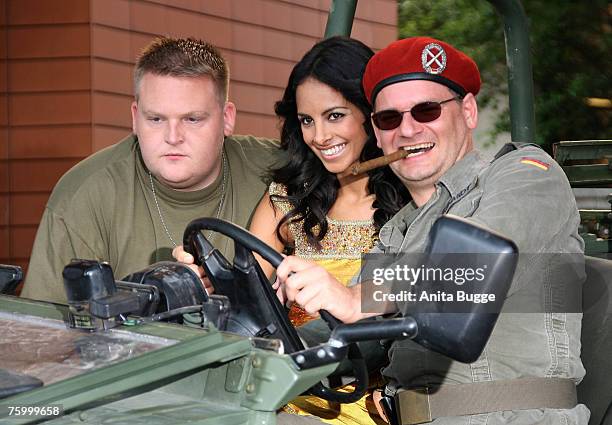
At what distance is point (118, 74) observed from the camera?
6.88 m

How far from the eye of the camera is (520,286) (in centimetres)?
236

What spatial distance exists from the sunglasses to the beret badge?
0.28 feet

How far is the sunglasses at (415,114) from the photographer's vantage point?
274 cm

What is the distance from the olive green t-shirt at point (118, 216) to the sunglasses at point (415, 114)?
980mm

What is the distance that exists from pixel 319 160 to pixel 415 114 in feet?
2.70

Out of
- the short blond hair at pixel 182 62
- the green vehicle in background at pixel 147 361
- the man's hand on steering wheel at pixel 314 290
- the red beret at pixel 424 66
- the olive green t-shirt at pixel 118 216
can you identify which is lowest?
the green vehicle in background at pixel 147 361

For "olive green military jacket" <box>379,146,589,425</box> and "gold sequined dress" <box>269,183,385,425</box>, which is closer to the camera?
"olive green military jacket" <box>379,146,589,425</box>

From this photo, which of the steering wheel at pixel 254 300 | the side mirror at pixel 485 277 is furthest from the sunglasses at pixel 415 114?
the side mirror at pixel 485 277

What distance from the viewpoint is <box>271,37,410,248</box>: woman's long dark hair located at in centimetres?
338

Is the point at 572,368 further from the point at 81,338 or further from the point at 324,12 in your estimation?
the point at 324,12

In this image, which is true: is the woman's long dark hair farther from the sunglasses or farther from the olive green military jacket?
the olive green military jacket

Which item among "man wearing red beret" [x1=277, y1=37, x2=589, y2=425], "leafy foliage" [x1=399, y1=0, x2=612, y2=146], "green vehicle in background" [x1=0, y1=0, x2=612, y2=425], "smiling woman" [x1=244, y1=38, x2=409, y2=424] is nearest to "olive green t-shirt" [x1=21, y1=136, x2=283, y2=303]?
"smiling woman" [x1=244, y1=38, x2=409, y2=424]

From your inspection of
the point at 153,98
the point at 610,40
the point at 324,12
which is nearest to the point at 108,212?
the point at 153,98

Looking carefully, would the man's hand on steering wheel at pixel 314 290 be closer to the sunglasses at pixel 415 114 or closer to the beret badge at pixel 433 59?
the sunglasses at pixel 415 114
